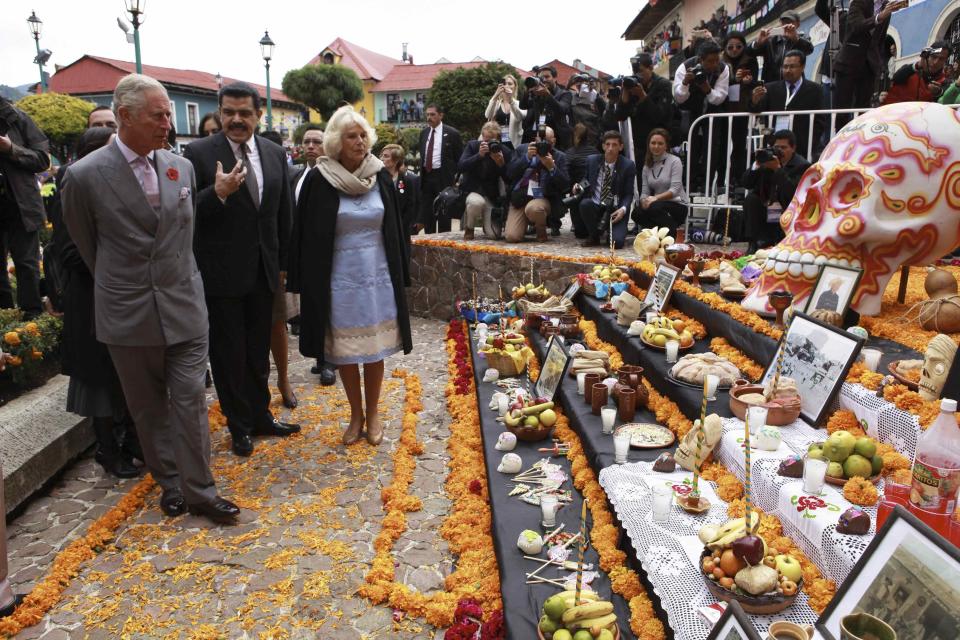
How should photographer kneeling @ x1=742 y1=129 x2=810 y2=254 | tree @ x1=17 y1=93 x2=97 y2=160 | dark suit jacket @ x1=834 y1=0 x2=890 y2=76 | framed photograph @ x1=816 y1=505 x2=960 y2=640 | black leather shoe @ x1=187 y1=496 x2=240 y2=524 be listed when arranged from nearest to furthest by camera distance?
framed photograph @ x1=816 y1=505 x2=960 y2=640
black leather shoe @ x1=187 y1=496 x2=240 y2=524
photographer kneeling @ x1=742 y1=129 x2=810 y2=254
dark suit jacket @ x1=834 y1=0 x2=890 y2=76
tree @ x1=17 y1=93 x2=97 y2=160

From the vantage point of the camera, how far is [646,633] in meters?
2.14

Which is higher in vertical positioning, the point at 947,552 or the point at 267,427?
the point at 947,552

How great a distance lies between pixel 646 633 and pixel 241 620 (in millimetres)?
1661

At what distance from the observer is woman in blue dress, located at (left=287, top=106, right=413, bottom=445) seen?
389 centimetres

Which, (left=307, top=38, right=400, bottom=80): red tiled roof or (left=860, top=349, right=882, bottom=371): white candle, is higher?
(left=307, top=38, right=400, bottom=80): red tiled roof

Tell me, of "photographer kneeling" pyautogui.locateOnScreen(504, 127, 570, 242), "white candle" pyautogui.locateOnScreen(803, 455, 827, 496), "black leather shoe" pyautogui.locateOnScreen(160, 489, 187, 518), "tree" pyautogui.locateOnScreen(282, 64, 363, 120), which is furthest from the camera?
"tree" pyautogui.locateOnScreen(282, 64, 363, 120)

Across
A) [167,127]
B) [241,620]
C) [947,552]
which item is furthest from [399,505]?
[947,552]

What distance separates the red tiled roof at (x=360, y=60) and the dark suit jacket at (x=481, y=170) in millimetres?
41474

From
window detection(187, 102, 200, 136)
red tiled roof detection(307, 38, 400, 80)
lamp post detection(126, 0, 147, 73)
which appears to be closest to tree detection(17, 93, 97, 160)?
lamp post detection(126, 0, 147, 73)

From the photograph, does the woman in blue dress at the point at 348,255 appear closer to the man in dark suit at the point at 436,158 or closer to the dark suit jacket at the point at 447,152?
the man in dark suit at the point at 436,158

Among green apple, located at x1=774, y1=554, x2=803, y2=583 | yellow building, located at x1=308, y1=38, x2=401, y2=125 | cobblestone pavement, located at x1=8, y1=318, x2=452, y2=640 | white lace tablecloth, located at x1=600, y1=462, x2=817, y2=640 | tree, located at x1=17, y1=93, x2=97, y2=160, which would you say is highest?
yellow building, located at x1=308, y1=38, x2=401, y2=125

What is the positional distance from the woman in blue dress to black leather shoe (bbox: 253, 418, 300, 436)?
0.68 meters

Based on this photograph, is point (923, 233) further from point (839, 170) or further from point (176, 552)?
point (176, 552)

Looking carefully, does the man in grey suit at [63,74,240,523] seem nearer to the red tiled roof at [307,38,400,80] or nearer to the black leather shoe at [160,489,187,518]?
the black leather shoe at [160,489,187,518]
